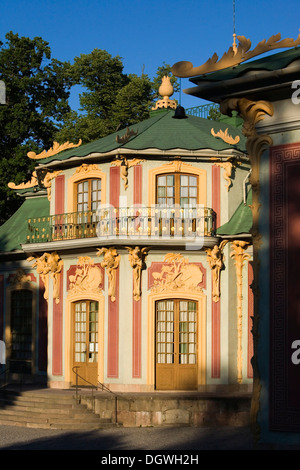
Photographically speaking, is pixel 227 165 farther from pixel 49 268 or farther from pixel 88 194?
pixel 49 268

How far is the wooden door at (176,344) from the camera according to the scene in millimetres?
24391

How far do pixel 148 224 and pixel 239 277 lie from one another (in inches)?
118

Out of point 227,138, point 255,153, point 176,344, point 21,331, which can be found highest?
point 227,138

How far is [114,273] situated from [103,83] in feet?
58.8

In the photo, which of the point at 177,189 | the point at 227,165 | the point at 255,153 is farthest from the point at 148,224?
the point at 255,153

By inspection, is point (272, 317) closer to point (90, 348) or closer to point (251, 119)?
point (251, 119)

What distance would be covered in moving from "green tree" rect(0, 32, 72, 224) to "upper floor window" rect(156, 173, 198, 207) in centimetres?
1073

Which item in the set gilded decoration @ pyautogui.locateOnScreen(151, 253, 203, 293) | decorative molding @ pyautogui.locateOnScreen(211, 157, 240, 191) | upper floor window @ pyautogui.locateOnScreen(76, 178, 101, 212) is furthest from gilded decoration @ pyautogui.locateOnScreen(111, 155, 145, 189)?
gilded decoration @ pyautogui.locateOnScreen(151, 253, 203, 293)

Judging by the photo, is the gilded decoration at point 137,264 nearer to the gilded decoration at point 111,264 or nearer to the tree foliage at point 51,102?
the gilded decoration at point 111,264

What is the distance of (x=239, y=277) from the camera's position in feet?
80.6

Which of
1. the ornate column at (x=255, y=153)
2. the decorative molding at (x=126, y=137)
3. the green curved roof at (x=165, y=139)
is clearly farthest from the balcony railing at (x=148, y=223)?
the ornate column at (x=255, y=153)

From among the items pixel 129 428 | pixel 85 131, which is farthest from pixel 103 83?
pixel 129 428

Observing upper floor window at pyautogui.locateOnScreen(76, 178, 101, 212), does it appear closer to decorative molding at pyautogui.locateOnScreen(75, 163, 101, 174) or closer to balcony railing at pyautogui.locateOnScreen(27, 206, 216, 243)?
decorative molding at pyautogui.locateOnScreen(75, 163, 101, 174)

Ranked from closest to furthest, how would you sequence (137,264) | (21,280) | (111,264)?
(137,264) < (111,264) < (21,280)
